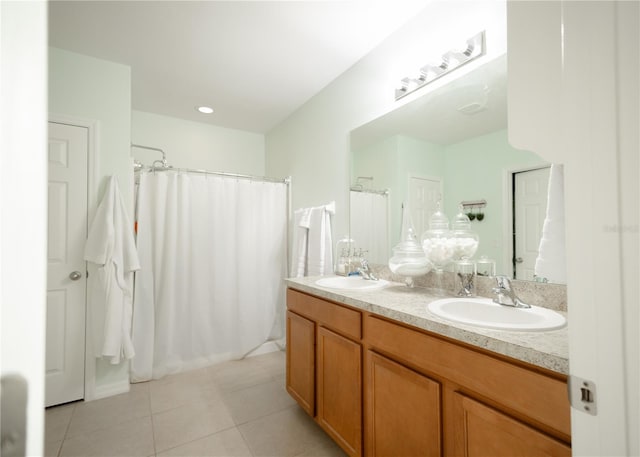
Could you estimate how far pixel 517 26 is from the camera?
57 centimetres

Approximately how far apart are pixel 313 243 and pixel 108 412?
1.81 m

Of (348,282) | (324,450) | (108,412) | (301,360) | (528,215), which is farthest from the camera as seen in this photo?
(348,282)

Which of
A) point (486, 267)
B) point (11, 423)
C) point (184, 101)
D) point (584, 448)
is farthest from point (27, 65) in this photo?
point (184, 101)

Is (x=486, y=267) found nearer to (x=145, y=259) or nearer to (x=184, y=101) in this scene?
(x=145, y=259)

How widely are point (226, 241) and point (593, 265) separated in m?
2.67

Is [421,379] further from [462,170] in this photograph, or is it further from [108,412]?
[108,412]

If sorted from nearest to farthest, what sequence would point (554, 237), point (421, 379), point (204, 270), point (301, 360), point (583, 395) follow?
point (583, 395) < point (421, 379) < point (554, 237) < point (301, 360) < point (204, 270)

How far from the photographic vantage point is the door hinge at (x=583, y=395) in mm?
437

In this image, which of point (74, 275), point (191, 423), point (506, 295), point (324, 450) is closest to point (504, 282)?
point (506, 295)

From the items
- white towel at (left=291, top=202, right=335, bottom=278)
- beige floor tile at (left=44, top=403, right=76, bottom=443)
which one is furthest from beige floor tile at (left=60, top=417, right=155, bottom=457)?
white towel at (left=291, top=202, right=335, bottom=278)

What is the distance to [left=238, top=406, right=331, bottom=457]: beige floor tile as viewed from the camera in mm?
1554

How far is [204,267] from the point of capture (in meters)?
2.66

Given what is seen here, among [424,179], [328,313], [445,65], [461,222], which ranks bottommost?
[328,313]

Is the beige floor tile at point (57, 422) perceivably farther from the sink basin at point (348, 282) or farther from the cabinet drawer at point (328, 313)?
the sink basin at point (348, 282)
